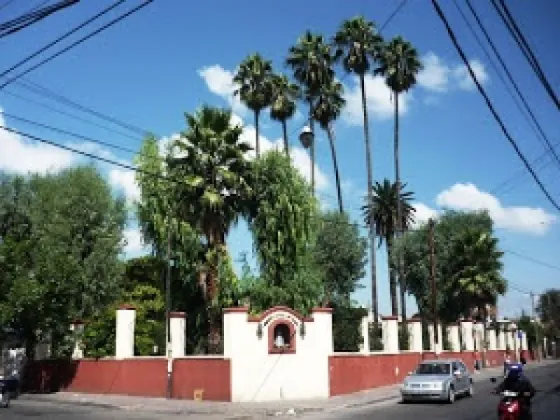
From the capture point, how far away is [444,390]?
21641 millimetres

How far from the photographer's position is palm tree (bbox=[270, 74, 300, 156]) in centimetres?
4884

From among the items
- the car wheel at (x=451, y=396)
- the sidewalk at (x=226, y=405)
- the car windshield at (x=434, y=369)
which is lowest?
the sidewalk at (x=226, y=405)

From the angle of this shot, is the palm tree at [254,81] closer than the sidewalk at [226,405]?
No

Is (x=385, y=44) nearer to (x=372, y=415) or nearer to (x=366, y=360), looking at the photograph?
(x=366, y=360)

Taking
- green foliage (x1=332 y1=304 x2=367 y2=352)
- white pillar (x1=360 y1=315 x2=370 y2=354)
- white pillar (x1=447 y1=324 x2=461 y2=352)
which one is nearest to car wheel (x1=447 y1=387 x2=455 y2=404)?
white pillar (x1=360 y1=315 x2=370 y2=354)

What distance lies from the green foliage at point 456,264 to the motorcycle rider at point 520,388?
3807 cm

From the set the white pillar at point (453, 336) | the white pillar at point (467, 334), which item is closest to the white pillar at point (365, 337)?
the white pillar at point (453, 336)

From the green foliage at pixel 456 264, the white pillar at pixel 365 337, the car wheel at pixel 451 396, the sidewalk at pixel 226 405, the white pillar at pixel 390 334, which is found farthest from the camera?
the green foliage at pixel 456 264

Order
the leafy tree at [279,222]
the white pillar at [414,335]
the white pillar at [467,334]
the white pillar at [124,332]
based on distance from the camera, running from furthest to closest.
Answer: the white pillar at [467,334] → the white pillar at [414,335] → the leafy tree at [279,222] → the white pillar at [124,332]

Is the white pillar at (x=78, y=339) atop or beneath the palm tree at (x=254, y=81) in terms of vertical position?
beneath

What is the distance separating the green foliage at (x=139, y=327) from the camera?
30.5 metres

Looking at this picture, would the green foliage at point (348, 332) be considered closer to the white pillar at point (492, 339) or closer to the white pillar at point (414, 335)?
the white pillar at point (414, 335)

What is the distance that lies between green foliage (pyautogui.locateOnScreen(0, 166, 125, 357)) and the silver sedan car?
15530 mm

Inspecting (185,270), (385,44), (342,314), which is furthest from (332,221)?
(385,44)
